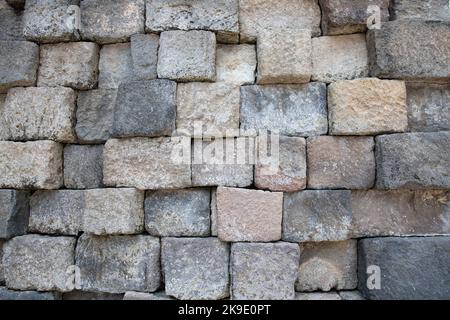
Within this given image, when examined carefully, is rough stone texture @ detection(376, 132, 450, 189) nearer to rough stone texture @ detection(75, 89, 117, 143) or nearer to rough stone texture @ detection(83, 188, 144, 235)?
rough stone texture @ detection(83, 188, 144, 235)

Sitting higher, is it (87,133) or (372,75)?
(372,75)

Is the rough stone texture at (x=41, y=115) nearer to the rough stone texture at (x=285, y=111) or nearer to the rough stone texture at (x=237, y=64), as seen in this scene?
the rough stone texture at (x=237, y=64)

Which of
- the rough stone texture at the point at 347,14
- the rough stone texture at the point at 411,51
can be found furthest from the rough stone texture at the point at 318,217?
the rough stone texture at the point at 347,14

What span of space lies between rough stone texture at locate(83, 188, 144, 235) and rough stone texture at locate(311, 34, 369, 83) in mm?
1797

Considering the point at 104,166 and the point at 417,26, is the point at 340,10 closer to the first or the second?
the point at 417,26

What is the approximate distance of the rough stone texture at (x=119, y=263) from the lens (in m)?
2.68

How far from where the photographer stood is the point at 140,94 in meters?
2.71

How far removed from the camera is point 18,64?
9.53 feet

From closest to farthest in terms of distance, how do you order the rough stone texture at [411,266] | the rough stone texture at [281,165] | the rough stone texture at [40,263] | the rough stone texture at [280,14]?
1. the rough stone texture at [411,266]
2. the rough stone texture at [281,165]
3. the rough stone texture at [40,263]
4. the rough stone texture at [280,14]

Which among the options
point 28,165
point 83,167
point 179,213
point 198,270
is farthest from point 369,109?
point 28,165

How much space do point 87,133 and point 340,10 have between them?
2.32 m

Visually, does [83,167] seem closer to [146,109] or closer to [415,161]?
[146,109]

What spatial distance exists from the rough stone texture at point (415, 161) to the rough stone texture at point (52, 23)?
2749 mm
